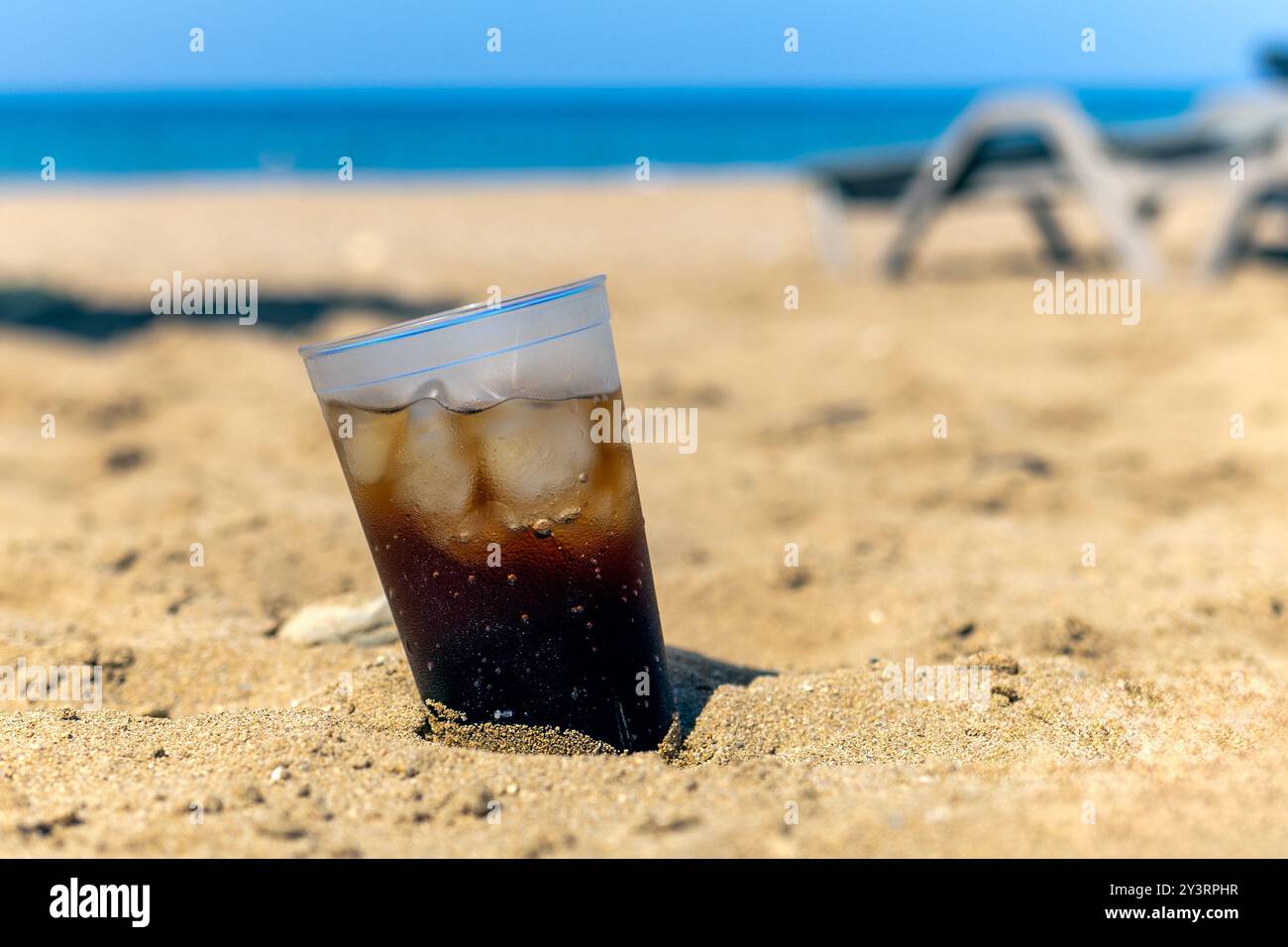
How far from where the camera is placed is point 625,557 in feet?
6.68

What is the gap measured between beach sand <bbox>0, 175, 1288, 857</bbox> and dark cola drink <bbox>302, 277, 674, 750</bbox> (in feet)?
0.40

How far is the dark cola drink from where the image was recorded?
6.14ft

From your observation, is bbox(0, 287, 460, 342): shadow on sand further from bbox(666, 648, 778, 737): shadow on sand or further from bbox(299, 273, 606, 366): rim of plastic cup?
bbox(299, 273, 606, 366): rim of plastic cup

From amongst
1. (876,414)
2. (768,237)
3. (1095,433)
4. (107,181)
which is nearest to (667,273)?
(768,237)

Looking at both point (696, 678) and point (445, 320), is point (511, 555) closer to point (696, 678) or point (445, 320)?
point (445, 320)

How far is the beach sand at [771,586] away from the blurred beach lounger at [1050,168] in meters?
0.49

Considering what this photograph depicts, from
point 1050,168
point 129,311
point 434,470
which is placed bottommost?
point 434,470

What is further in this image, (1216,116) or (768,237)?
(768,237)

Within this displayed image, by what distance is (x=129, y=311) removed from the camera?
264 inches

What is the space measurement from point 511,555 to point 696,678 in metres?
0.77

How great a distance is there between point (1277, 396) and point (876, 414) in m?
1.68

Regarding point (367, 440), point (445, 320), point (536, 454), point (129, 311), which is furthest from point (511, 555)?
point (129, 311)

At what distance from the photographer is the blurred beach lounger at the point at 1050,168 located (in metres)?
6.82
